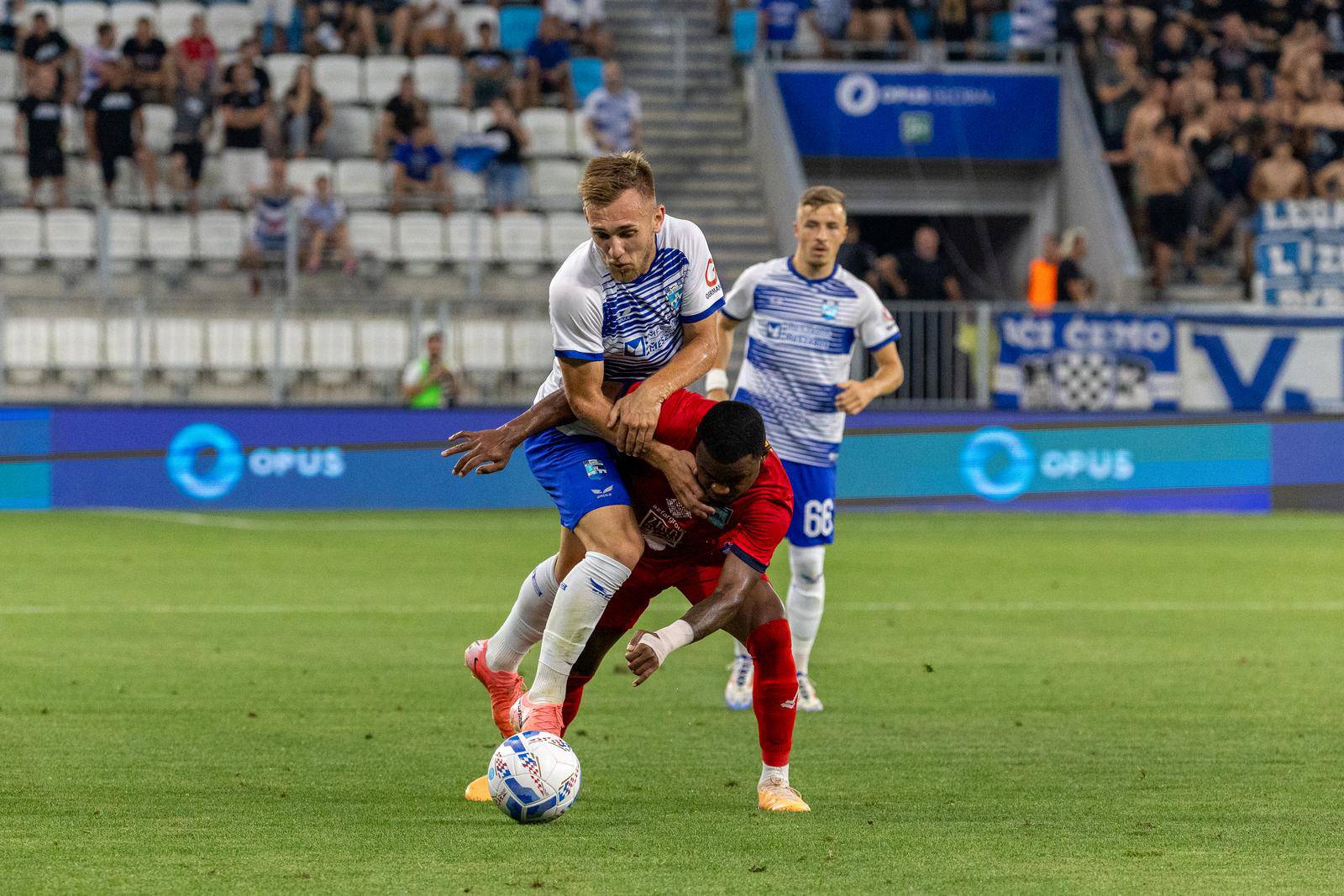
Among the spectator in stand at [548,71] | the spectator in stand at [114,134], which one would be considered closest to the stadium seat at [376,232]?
the spectator in stand at [114,134]

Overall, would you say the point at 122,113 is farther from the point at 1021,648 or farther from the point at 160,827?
the point at 160,827

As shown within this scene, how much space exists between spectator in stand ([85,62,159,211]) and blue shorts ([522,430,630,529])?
1815 centimetres

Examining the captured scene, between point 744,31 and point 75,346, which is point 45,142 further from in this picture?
point 744,31

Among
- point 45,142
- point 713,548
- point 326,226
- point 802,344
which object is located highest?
point 802,344

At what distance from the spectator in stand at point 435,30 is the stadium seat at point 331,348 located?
6308mm

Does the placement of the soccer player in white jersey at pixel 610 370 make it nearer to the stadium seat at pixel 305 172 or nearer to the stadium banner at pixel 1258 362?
the stadium banner at pixel 1258 362

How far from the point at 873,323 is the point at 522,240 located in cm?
1489

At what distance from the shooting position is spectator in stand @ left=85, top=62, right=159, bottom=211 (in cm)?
2342

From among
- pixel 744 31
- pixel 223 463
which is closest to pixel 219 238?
pixel 223 463

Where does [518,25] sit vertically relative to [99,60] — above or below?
above

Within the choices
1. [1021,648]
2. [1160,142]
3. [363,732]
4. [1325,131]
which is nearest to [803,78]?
[1160,142]

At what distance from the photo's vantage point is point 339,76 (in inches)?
996

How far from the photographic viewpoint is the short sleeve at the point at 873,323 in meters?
8.95

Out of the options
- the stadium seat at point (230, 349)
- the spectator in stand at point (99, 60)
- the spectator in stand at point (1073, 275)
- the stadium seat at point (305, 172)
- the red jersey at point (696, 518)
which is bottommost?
the stadium seat at point (230, 349)
